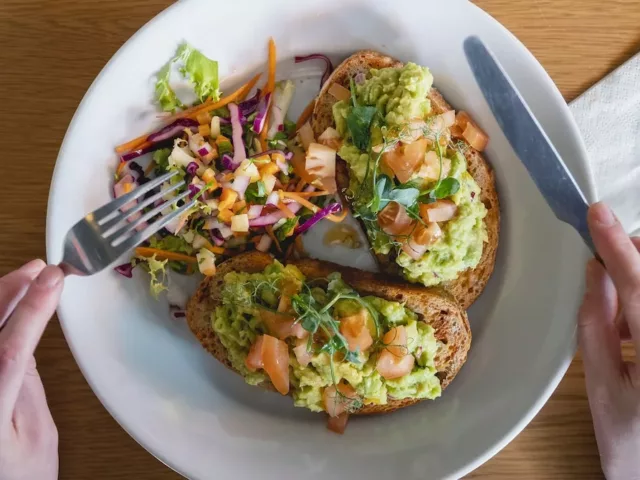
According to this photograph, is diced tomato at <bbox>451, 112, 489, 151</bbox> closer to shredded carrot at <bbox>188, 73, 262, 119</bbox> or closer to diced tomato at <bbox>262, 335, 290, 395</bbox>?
shredded carrot at <bbox>188, 73, 262, 119</bbox>

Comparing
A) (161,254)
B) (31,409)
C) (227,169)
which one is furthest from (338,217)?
(31,409)

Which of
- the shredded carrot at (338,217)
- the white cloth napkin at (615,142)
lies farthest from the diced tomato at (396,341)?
the white cloth napkin at (615,142)

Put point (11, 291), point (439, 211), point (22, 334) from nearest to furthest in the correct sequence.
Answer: point (22, 334), point (11, 291), point (439, 211)

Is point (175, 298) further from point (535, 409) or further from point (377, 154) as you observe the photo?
point (535, 409)

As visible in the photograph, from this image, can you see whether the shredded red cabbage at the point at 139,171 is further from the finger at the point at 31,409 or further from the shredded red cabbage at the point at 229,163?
the finger at the point at 31,409

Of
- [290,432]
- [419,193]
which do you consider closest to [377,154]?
[419,193]

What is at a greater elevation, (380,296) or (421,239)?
(421,239)

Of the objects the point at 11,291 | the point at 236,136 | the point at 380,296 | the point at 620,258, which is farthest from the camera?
the point at 236,136

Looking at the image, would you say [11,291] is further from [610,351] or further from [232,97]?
[610,351]

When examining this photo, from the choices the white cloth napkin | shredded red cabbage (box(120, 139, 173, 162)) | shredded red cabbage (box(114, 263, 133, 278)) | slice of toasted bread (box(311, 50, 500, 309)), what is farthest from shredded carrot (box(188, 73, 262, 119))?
the white cloth napkin
